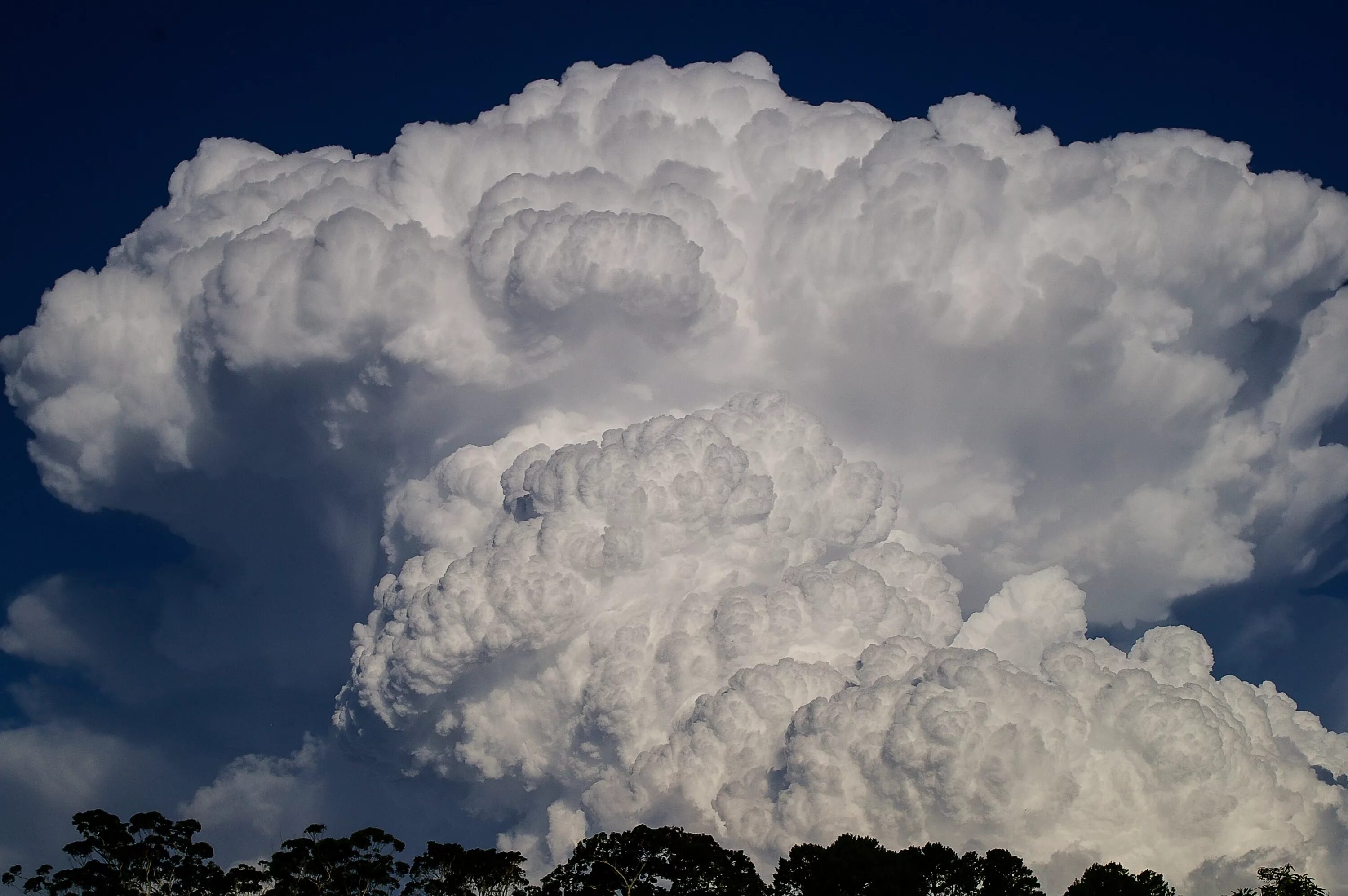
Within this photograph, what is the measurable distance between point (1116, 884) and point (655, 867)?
130ft

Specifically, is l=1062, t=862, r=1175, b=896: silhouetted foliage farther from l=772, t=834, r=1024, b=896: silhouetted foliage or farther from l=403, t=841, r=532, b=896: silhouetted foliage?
l=403, t=841, r=532, b=896: silhouetted foliage

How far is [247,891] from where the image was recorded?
436 feet

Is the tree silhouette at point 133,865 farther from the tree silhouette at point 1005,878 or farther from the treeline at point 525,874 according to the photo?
the tree silhouette at point 1005,878

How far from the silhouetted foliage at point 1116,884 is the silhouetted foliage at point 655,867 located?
27.2 meters

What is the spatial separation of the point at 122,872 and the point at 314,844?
16.8 meters

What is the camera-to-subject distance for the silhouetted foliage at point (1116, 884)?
117m

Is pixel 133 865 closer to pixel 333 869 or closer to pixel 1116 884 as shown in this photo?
pixel 333 869

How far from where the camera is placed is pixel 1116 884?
390 feet

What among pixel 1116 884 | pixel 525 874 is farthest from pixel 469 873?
Result: pixel 1116 884

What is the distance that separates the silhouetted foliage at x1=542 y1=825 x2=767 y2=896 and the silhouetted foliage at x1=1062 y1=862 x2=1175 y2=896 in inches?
1072

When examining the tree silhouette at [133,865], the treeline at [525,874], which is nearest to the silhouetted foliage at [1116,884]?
the treeline at [525,874]

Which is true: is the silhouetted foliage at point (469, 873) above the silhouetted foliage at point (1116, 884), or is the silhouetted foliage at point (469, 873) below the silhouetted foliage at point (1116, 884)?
above

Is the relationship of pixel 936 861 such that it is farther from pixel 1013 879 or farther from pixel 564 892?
pixel 564 892

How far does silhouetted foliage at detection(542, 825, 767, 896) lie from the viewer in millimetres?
125562
